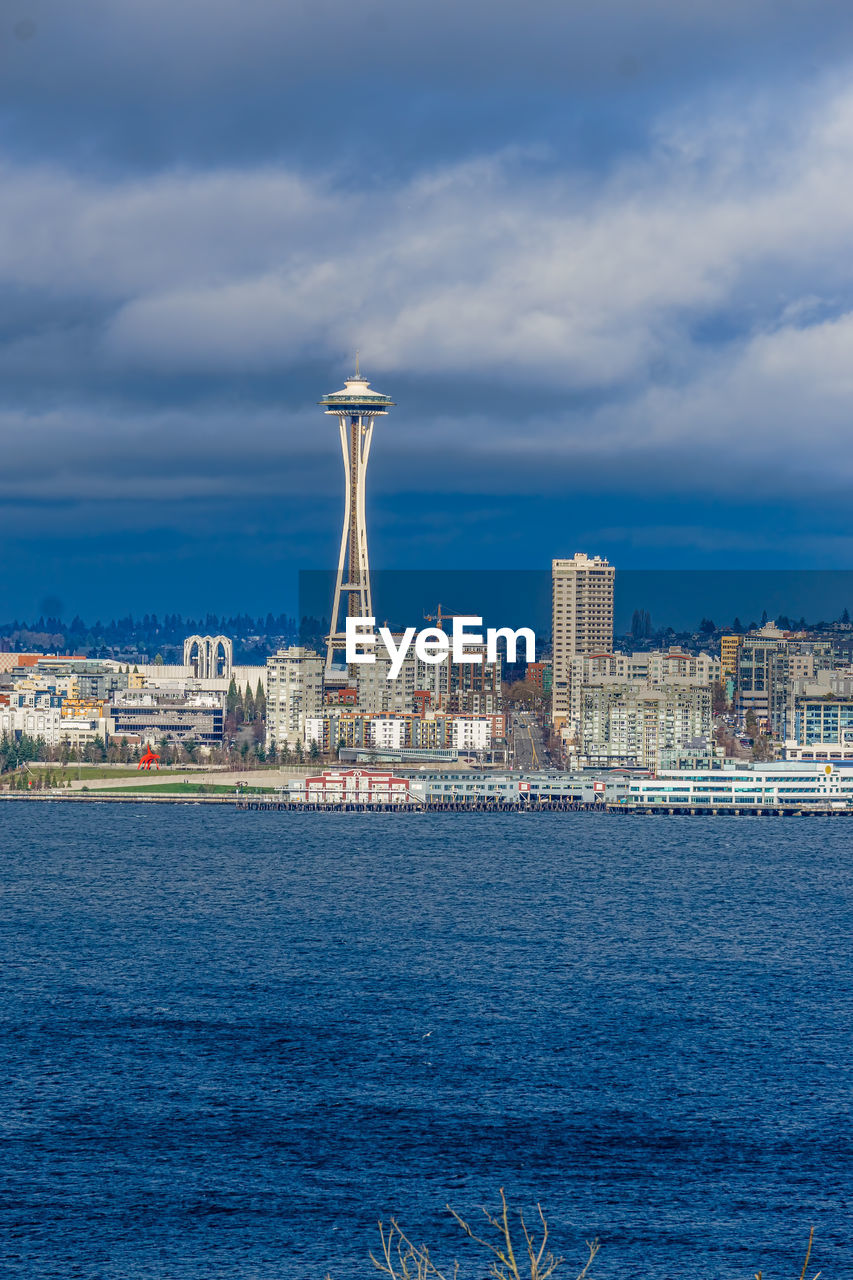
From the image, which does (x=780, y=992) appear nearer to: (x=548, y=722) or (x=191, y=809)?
(x=191, y=809)

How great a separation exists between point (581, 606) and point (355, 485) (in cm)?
964

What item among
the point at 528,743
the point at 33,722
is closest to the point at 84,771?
the point at 33,722

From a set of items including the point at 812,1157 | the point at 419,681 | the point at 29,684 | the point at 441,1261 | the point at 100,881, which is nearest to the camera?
the point at 441,1261

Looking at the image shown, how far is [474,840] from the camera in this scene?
125ft

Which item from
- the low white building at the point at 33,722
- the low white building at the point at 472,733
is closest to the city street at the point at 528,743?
the low white building at the point at 472,733

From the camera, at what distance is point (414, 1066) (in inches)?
688

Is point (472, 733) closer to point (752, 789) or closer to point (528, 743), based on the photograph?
point (528, 743)

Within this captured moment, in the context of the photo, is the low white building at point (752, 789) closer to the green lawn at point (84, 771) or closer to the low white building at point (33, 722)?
the green lawn at point (84, 771)

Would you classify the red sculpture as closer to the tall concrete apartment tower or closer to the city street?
the city street

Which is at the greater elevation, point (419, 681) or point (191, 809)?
point (419, 681)

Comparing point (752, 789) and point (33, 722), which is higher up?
point (33, 722)

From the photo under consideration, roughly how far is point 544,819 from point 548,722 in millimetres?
16597

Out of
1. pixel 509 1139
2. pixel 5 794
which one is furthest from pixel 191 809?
pixel 509 1139

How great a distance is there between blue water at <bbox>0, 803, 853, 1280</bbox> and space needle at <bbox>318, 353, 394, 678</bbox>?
1247 inches
